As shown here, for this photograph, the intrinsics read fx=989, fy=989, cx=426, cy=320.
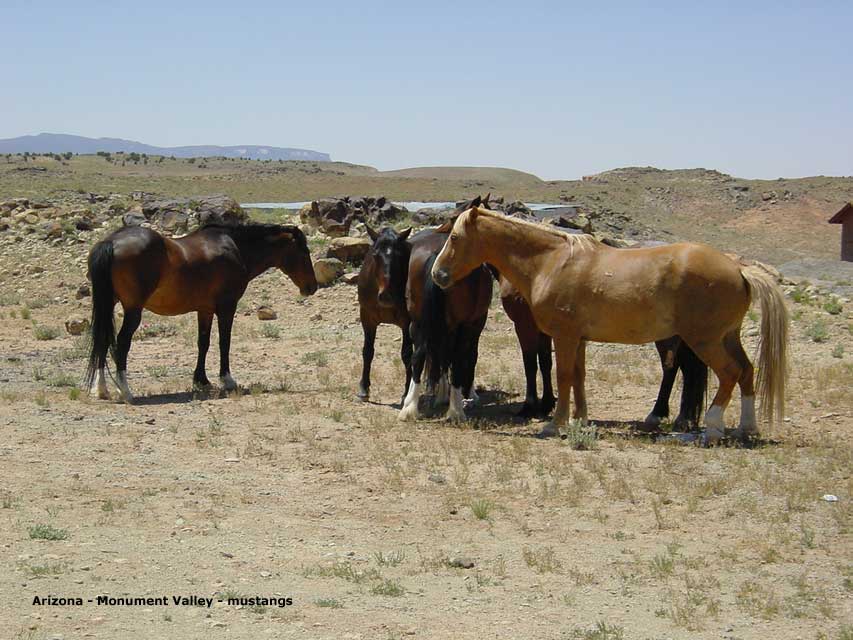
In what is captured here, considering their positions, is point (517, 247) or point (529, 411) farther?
point (529, 411)

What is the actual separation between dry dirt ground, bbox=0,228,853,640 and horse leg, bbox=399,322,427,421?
0.27m

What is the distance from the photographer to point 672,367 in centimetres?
1055

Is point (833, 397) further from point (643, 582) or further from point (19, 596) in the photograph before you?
point (19, 596)

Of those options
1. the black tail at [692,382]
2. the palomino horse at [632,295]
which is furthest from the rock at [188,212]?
the black tail at [692,382]

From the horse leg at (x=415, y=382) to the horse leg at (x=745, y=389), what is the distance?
3179 millimetres

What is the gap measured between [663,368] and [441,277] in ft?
8.74

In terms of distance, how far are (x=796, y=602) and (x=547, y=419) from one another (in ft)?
18.6

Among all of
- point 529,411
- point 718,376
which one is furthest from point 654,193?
point 718,376

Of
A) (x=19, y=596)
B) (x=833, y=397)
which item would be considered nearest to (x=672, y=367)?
(x=833, y=397)

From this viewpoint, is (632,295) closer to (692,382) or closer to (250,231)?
(692,382)

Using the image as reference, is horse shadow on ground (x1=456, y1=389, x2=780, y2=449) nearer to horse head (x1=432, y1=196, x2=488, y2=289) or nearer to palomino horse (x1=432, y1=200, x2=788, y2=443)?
palomino horse (x1=432, y1=200, x2=788, y2=443)

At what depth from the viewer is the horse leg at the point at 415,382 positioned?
1074cm

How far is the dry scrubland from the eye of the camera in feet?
17.9

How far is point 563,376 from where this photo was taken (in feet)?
32.9
